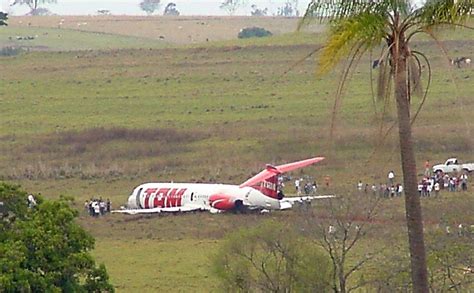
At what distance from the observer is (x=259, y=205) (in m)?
56.8

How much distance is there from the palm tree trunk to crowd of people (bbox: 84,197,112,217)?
4159 cm

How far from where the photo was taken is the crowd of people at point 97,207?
5559cm

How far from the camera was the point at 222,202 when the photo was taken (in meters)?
56.4

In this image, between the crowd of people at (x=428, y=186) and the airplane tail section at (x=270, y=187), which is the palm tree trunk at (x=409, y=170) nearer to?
the crowd of people at (x=428, y=186)

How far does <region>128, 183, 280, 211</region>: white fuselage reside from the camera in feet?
184

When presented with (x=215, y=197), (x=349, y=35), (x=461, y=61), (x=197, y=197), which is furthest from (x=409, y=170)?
(x=461, y=61)

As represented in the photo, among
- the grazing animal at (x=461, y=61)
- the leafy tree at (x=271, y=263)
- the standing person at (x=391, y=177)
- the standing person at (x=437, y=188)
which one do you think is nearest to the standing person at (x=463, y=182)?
the standing person at (x=437, y=188)

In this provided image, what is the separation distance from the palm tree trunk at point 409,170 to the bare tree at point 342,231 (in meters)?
13.7

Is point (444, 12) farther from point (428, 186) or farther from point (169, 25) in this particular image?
point (169, 25)

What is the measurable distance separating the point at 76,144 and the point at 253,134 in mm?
9930

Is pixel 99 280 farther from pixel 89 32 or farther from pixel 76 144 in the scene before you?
pixel 89 32

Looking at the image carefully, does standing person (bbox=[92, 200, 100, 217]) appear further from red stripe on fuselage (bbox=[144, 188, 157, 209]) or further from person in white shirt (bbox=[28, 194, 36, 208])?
person in white shirt (bbox=[28, 194, 36, 208])

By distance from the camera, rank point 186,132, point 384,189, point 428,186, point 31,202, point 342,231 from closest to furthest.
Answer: point 31,202
point 342,231
point 384,189
point 428,186
point 186,132

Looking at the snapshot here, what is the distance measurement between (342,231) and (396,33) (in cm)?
2265
